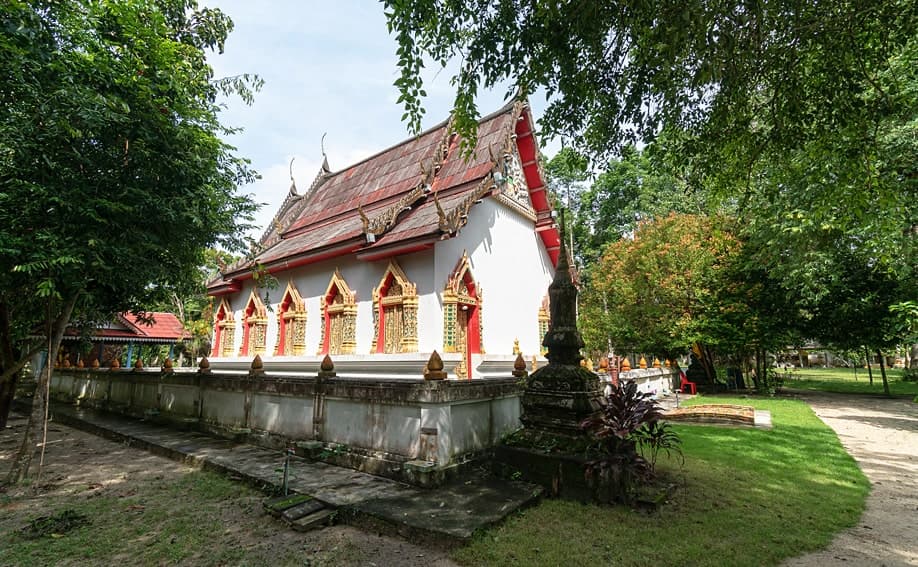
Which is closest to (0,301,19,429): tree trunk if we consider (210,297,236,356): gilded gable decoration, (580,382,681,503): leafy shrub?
(210,297,236,356): gilded gable decoration

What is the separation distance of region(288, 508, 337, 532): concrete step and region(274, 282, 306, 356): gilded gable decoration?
26.2ft

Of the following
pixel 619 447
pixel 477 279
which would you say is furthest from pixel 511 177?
pixel 619 447

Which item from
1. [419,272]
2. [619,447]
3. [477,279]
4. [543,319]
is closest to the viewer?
[619,447]

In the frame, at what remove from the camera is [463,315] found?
10148mm

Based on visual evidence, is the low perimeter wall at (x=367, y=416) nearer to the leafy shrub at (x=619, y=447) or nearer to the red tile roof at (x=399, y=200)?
the leafy shrub at (x=619, y=447)

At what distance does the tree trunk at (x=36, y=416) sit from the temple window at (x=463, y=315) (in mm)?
5941

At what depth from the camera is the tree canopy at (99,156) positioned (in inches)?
188

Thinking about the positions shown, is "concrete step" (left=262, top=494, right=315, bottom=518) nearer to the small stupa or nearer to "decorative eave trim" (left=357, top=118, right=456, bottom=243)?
the small stupa

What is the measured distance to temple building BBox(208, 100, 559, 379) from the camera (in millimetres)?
9461

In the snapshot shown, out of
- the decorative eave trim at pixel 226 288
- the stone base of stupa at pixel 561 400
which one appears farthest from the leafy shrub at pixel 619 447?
the decorative eave trim at pixel 226 288

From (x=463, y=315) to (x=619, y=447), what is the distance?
222 inches

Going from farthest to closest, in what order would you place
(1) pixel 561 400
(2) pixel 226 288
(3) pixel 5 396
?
(2) pixel 226 288 → (3) pixel 5 396 → (1) pixel 561 400

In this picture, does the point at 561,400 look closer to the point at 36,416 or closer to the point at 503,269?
the point at 503,269

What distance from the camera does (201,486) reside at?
547cm
